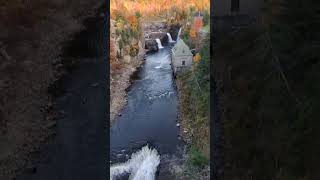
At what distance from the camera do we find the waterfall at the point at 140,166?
14.0ft

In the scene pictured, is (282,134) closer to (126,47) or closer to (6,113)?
(6,113)

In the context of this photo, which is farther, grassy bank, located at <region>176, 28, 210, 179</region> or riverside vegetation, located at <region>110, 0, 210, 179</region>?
riverside vegetation, located at <region>110, 0, 210, 179</region>

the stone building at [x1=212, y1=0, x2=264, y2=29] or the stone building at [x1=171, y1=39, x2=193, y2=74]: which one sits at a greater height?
the stone building at [x1=212, y1=0, x2=264, y2=29]

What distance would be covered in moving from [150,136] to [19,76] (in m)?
2.16

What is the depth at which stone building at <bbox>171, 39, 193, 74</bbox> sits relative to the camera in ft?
18.9

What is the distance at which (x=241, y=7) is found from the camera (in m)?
3.46

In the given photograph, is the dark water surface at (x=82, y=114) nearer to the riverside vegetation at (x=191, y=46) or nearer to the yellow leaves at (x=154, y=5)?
the riverside vegetation at (x=191, y=46)

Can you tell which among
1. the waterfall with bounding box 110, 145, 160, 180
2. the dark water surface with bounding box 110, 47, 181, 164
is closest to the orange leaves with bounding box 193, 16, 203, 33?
the dark water surface with bounding box 110, 47, 181, 164

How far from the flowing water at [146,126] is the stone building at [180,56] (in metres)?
0.14

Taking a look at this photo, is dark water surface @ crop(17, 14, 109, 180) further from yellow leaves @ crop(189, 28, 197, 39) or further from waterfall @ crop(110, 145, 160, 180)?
yellow leaves @ crop(189, 28, 197, 39)

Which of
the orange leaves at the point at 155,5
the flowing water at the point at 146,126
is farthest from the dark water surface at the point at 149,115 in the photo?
the orange leaves at the point at 155,5

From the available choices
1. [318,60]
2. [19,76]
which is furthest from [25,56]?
[318,60]

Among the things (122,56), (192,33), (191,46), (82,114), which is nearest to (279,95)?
(82,114)

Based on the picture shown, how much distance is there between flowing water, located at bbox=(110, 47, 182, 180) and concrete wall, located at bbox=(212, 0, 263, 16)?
5.52 ft
